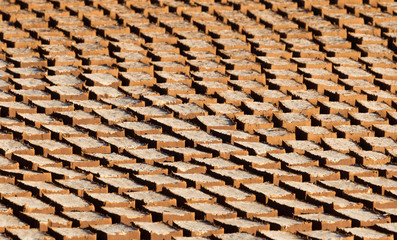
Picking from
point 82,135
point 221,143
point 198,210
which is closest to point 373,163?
point 221,143

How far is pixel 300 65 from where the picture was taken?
5781 millimetres

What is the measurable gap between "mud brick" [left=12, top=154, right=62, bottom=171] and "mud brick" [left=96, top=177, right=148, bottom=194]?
10.4 inches

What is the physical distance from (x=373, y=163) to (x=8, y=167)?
1.63 meters

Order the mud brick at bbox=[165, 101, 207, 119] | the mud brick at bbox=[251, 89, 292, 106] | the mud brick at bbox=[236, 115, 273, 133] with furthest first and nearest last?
the mud brick at bbox=[251, 89, 292, 106] < the mud brick at bbox=[165, 101, 207, 119] < the mud brick at bbox=[236, 115, 273, 133]

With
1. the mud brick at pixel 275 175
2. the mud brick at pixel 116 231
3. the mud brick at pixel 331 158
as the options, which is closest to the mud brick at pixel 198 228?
the mud brick at pixel 116 231

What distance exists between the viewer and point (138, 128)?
490 cm

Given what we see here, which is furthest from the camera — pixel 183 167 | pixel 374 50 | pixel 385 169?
pixel 374 50

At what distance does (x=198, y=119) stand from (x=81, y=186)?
3.18 feet

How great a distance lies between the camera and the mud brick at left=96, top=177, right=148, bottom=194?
166 inches

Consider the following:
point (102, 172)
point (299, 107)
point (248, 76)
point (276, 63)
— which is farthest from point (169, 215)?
point (276, 63)

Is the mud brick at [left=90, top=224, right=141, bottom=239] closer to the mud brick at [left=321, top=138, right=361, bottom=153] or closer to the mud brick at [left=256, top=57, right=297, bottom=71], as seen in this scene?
the mud brick at [left=321, top=138, right=361, bottom=153]

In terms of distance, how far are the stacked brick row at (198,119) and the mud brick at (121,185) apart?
0.04 ft

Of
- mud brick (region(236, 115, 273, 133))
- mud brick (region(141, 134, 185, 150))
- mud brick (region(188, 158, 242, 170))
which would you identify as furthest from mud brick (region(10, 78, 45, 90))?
mud brick (region(188, 158, 242, 170))

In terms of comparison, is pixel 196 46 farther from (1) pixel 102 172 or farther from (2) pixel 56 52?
(1) pixel 102 172
